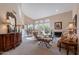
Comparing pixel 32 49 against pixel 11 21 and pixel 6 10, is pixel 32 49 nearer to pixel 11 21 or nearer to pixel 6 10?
pixel 11 21

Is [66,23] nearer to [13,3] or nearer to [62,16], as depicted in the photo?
[62,16]

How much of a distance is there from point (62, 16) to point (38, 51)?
0.94 metres

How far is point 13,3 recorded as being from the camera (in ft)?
8.54

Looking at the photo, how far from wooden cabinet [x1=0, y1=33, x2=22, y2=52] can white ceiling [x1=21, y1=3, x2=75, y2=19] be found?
0.56m

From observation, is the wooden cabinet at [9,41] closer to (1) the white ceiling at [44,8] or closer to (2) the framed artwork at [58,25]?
(1) the white ceiling at [44,8]

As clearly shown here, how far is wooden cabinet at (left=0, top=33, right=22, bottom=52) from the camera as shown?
103 inches

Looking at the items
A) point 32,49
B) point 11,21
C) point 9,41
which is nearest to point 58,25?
point 32,49

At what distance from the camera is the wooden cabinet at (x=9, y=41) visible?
2.63m

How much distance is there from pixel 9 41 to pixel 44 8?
1067 millimetres

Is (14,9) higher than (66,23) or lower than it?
higher

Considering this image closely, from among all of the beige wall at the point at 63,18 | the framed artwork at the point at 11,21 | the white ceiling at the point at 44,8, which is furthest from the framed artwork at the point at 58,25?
the framed artwork at the point at 11,21

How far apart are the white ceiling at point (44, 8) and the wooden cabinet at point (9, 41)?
56 cm

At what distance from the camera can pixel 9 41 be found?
8.71ft
